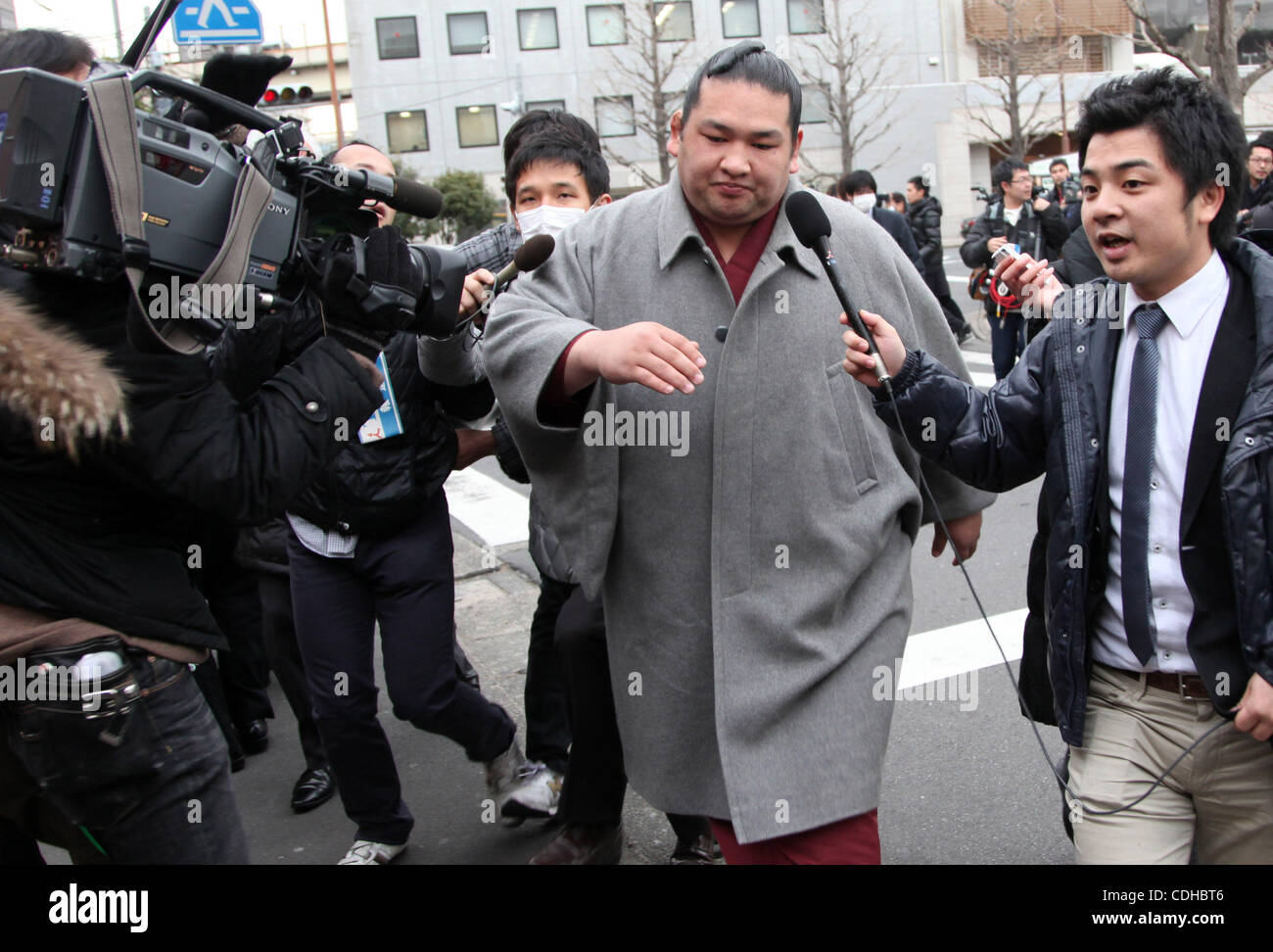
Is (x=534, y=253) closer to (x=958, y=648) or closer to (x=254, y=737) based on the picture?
(x=254, y=737)

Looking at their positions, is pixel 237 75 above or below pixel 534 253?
above

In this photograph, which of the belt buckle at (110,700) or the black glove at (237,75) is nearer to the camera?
the belt buckle at (110,700)

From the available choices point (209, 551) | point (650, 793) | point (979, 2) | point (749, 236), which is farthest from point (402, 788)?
point (979, 2)

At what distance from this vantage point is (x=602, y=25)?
39.4 metres

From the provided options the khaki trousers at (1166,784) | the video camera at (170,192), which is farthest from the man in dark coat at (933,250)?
the video camera at (170,192)

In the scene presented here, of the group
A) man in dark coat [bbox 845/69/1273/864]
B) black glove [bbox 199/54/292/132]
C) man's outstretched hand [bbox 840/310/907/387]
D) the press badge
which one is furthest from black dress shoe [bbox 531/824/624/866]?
black glove [bbox 199/54/292/132]

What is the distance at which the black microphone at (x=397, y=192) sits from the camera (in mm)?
2426

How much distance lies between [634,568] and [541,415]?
0.41m

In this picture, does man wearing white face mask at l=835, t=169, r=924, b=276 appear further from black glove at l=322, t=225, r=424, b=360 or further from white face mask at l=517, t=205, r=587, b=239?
black glove at l=322, t=225, r=424, b=360

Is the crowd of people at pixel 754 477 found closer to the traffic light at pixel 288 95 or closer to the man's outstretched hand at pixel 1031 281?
the man's outstretched hand at pixel 1031 281

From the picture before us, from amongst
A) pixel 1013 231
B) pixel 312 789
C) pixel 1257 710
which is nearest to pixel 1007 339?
pixel 1013 231

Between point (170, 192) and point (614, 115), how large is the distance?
3841 cm

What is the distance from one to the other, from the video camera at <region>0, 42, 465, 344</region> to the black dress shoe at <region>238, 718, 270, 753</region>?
2886 mm
